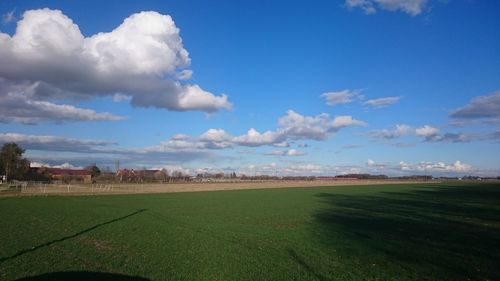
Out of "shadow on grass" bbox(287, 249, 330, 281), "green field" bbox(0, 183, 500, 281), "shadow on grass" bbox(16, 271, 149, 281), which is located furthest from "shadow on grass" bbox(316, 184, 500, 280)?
"shadow on grass" bbox(16, 271, 149, 281)

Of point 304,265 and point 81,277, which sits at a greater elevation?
point 81,277

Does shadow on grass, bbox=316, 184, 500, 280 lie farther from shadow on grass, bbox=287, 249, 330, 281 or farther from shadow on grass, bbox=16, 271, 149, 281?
shadow on grass, bbox=16, 271, 149, 281

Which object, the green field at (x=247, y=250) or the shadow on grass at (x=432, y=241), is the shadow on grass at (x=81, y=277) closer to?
the green field at (x=247, y=250)

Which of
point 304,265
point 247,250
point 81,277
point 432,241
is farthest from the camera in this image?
point 432,241

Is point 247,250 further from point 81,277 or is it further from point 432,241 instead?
point 432,241

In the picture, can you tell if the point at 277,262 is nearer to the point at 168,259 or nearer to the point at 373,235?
the point at 168,259

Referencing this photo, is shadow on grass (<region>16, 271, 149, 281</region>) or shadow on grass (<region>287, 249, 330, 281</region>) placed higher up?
shadow on grass (<region>16, 271, 149, 281</region>)

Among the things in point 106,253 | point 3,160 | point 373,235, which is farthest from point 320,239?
point 3,160

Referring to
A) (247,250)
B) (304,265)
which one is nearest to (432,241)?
(304,265)

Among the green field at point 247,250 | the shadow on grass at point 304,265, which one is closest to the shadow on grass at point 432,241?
the green field at point 247,250

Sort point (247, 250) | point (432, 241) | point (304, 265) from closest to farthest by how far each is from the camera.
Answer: point (304, 265)
point (247, 250)
point (432, 241)

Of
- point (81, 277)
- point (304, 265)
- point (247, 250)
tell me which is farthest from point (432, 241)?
point (81, 277)

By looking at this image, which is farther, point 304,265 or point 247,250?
point 247,250

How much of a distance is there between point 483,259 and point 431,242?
16.5 feet
